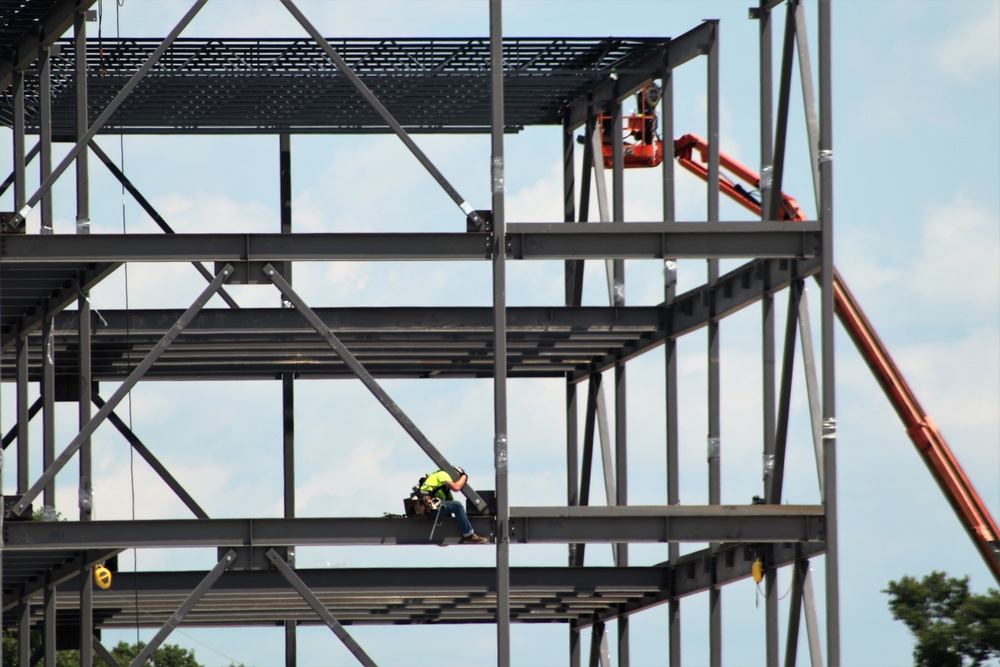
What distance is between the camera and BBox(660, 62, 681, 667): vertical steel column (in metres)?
29.0

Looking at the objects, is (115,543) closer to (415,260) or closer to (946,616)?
(415,260)

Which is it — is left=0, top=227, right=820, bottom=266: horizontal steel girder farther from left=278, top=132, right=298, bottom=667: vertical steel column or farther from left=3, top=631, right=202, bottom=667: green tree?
left=3, top=631, right=202, bottom=667: green tree

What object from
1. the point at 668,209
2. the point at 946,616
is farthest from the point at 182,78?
the point at 946,616

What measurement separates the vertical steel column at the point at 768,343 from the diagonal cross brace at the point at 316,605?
6.08 meters

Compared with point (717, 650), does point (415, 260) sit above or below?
above

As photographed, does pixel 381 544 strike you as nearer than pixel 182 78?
Yes

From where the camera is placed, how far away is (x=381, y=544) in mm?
21750

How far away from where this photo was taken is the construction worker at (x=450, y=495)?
70.4ft

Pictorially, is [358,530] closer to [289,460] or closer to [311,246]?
[311,246]

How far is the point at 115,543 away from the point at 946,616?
35.7 m

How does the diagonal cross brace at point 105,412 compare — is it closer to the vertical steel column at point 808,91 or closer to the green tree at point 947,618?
the vertical steel column at point 808,91

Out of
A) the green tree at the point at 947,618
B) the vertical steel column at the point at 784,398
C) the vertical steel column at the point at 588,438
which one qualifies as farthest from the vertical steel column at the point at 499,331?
the green tree at the point at 947,618

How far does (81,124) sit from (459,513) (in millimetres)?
6982

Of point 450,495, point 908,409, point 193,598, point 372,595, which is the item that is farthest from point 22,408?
point 908,409
